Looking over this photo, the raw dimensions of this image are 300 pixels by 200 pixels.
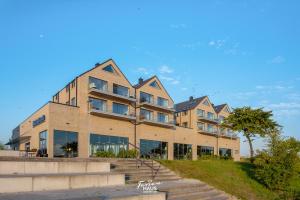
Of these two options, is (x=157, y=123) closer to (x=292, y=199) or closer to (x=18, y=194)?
(x=292, y=199)

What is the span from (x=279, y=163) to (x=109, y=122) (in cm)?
2336

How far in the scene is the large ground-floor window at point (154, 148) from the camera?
1713 inches

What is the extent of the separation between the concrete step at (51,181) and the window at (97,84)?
977 inches

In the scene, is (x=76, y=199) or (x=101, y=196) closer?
(x=76, y=199)

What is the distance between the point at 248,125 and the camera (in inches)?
1553

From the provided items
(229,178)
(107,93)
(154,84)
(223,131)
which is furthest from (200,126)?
(229,178)

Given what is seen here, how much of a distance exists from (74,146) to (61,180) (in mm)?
23673

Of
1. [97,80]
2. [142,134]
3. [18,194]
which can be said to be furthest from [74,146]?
[18,194]

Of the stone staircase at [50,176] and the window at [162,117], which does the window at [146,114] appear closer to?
the window at [162,117]

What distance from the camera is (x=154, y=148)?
1799 inches

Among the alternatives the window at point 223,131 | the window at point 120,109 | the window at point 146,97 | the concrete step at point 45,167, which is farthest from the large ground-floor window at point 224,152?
the concrete step at point 45,167

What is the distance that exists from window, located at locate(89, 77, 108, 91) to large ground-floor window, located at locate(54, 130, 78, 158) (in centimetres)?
583

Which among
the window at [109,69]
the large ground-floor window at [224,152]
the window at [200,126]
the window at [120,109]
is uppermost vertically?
the window at [109,69]

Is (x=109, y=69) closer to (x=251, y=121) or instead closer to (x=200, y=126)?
(x=251, y=121)
